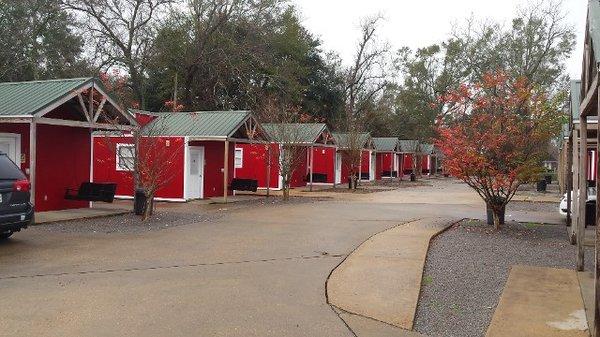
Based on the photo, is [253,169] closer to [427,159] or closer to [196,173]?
[196,173]

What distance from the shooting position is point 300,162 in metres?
23.2

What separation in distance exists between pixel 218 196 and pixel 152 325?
16.3 meters

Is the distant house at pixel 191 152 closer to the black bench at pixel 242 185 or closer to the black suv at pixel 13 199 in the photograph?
the black bench at pixel 242 185

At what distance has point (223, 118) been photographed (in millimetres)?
20062

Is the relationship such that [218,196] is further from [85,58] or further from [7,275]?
[85,58]

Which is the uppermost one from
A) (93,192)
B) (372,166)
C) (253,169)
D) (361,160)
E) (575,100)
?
(575,100)

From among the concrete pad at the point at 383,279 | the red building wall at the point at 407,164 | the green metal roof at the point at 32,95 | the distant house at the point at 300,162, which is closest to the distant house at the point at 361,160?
the distant house at the point at 300,162

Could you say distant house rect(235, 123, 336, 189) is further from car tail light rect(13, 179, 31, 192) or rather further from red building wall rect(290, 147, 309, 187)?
car tail light rect(13, 179, 31, 192)

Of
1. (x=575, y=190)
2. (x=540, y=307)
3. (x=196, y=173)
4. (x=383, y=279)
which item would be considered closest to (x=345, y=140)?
(x=196, y=173)

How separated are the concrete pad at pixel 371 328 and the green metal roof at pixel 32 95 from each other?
9.81 m

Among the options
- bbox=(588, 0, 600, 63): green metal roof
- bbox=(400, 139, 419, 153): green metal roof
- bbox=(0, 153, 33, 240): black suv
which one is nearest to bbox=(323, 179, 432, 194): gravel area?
bbox=(400, 139, 419, 153): green metal roof

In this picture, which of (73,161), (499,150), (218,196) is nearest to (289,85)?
(218,196)

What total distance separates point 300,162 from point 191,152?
5352 mm

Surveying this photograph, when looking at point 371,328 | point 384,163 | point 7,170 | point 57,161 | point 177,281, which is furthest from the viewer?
point 384,163
